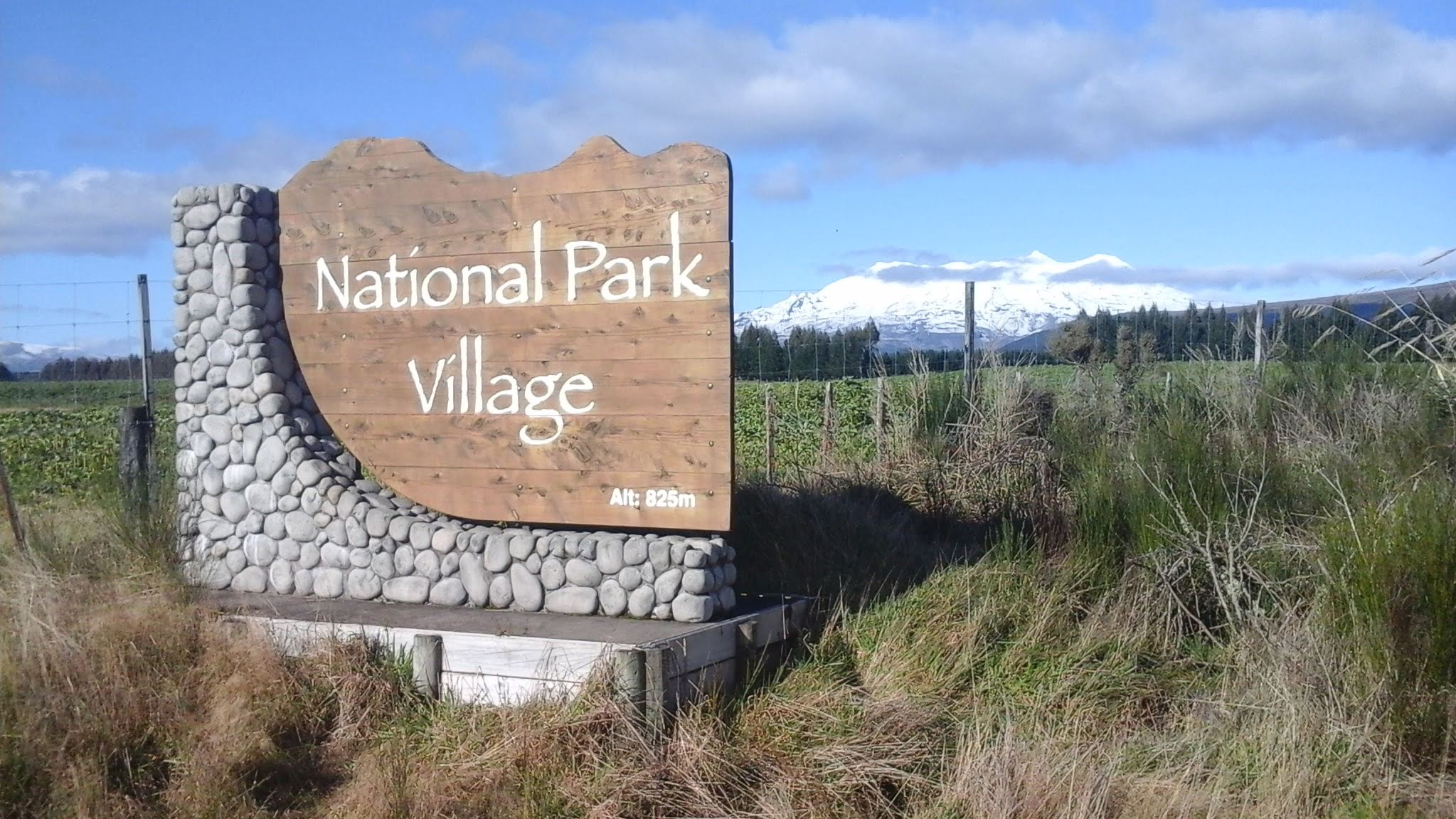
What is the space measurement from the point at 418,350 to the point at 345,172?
1.22 meters

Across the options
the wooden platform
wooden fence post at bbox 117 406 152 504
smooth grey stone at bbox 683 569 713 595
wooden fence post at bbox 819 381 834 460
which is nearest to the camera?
the wooden platform

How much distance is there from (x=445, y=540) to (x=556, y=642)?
4.57 feet

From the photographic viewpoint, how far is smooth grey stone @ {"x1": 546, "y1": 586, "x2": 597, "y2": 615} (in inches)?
266

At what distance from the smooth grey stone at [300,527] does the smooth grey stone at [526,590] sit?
1407 millimetres

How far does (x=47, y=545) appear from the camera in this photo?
7.14 metres

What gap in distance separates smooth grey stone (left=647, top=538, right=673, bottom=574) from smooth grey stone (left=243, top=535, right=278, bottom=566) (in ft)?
8.38

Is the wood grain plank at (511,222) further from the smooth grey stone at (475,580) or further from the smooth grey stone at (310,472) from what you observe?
the smooth grey stone at (475,580)

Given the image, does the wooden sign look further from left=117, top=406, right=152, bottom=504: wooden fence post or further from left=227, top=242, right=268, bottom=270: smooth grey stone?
left=117, top=406, right=152, bottom=504: wooden fence post

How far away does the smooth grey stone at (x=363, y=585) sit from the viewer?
7.26 m

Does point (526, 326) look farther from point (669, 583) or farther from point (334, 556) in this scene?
point (334, 556)

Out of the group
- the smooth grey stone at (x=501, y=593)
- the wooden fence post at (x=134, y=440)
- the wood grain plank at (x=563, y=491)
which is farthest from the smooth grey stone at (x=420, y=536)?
the wooden fence post at (x=134, y=440)

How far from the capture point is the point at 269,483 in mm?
7574

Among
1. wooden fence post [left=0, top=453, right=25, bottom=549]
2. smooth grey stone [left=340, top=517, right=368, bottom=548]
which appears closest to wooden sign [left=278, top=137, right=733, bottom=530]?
smooth grey stone [left=340, top=517, right=368, bottom=548]

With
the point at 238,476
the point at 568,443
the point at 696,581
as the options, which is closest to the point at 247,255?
the point at 238,476
